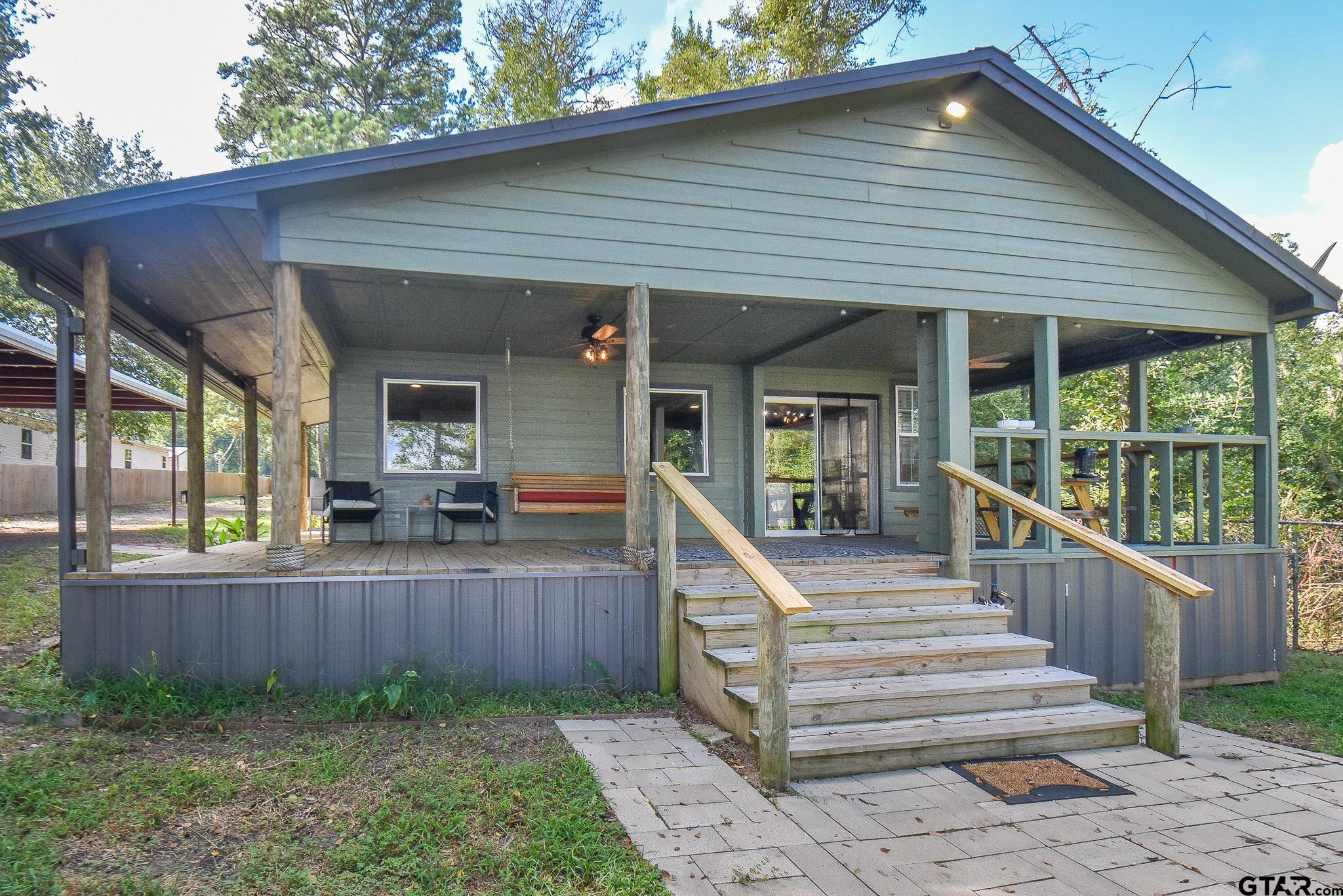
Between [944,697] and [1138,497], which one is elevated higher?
[1138,497]

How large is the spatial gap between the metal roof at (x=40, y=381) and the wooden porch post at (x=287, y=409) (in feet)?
17.5

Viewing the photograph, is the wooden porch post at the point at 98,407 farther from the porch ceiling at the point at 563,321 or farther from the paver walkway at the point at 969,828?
the paver walkway at the point at 969,828

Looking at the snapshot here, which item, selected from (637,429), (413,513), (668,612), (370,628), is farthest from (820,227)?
(413,513)

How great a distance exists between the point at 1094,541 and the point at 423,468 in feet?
20.4

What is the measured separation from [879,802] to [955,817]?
299mm

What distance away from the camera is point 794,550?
645 centimetres

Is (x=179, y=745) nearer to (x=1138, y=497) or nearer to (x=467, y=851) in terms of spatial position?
(x=467, y=851)

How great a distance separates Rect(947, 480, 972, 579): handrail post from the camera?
17.4ft

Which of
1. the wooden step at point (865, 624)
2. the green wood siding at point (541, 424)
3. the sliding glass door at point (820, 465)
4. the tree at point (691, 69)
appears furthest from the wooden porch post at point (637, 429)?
the tree at point (691, 69)

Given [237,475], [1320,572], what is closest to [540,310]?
[1320,572]

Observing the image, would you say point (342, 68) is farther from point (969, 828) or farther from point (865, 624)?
point (969, 828)

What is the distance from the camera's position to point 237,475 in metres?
34.2

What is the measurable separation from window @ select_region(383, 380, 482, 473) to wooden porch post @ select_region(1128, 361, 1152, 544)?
6.52m

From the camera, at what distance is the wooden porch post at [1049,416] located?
5.92 meters
